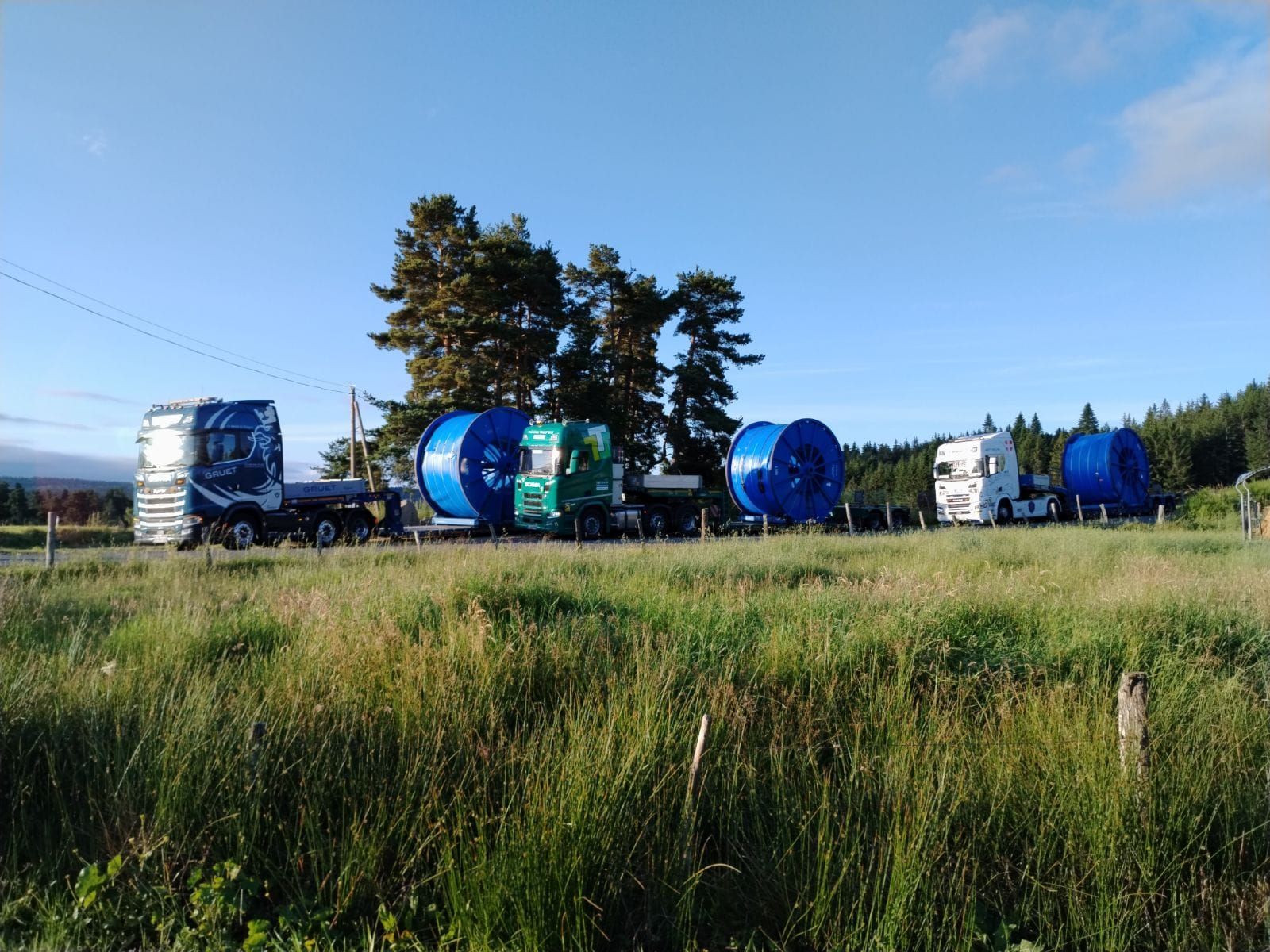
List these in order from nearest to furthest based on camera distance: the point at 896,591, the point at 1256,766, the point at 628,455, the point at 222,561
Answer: the point at 1256,766 → the point at 896,591 → the point at 222,561 → the point at 628,455

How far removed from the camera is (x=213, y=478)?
18.6 meters

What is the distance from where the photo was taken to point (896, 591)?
25.0ft

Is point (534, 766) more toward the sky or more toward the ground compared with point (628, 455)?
more toward the ground

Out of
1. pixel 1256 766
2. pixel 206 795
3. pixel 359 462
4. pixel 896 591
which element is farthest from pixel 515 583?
pixel 359 462

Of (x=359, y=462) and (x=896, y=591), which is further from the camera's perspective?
(x=359, y=462)

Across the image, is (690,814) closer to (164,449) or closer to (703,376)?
(164,449)

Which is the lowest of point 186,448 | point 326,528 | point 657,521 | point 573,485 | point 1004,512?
point 1004,512

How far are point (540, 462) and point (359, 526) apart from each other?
5600mm

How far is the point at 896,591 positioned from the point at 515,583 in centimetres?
402

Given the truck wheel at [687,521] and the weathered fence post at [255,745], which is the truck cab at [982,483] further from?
the weathered fence post at [255,745]

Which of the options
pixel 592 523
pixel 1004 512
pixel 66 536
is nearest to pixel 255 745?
pixel 592 523

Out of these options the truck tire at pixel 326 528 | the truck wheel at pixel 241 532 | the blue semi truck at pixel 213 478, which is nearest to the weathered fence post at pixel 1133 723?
the blue semi truck at pixel 213 478

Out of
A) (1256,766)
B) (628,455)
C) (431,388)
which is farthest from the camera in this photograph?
(628,455)

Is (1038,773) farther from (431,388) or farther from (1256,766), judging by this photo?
(431,388)
